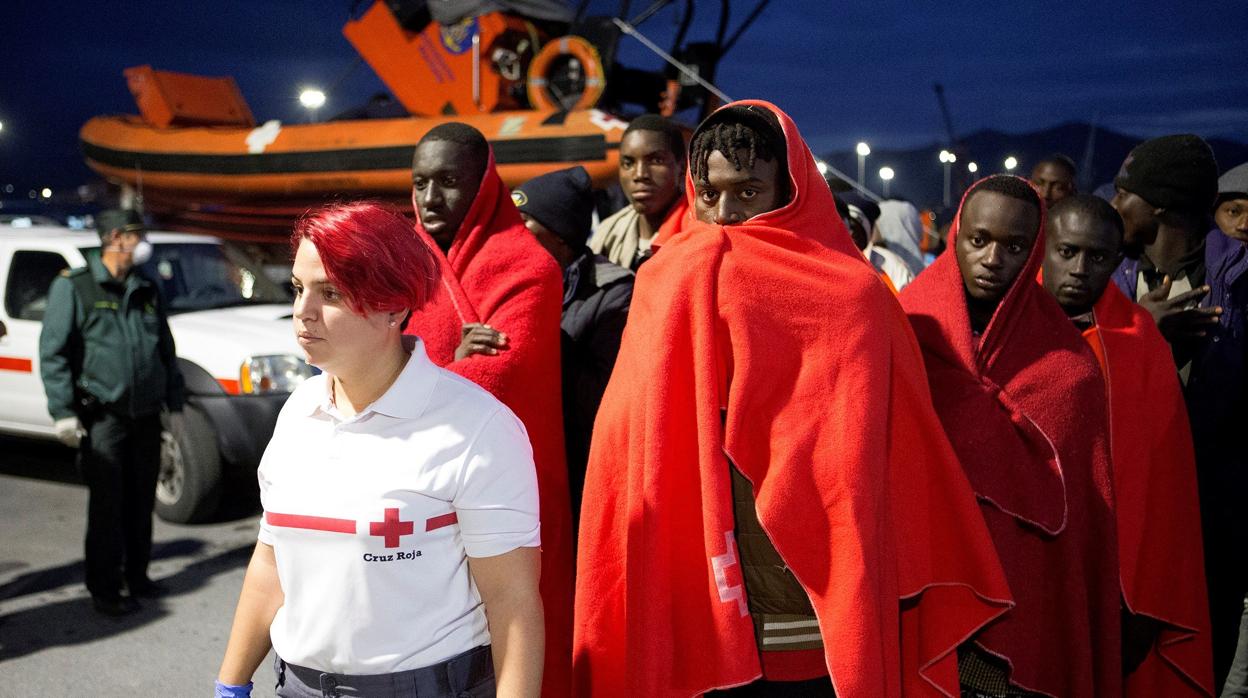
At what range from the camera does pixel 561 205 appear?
3.40 m

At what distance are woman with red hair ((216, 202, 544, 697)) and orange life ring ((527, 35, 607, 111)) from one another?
9940 mm

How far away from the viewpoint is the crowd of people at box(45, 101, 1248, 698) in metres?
1.76

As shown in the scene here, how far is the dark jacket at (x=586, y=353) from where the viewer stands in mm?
3094

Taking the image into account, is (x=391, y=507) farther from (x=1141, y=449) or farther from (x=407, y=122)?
(x=407, y=122)

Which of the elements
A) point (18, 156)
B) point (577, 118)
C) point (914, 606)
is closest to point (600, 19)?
point (577, 118)

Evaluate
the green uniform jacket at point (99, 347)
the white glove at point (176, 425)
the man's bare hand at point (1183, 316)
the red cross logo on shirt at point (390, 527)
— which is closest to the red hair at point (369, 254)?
the red cross logo on shirt at point (390, 527)

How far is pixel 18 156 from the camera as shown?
522 feet

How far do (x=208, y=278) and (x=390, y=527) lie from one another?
6257 millimetres

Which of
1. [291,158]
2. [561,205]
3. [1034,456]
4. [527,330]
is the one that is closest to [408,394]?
A: [527,330]

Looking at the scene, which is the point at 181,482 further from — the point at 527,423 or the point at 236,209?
the point at 236,209

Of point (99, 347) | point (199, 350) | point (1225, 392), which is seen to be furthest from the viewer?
point (199, 350)

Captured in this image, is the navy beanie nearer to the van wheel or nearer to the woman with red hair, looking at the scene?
the woman with red hair

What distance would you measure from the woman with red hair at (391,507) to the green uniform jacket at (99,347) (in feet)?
10.9

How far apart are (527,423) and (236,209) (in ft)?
39.2
